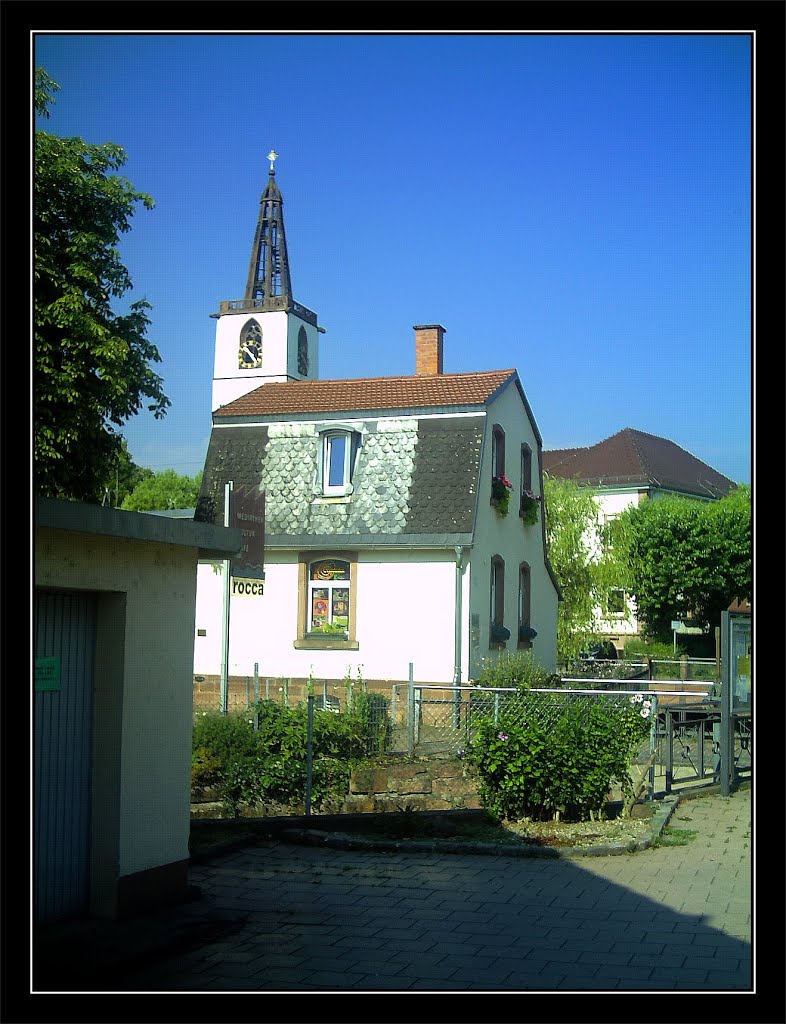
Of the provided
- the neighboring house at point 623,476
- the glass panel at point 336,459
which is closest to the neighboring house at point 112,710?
the glass panel at point 336,459

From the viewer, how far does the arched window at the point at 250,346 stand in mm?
62375

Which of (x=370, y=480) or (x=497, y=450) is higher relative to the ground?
(x=497, y=450)

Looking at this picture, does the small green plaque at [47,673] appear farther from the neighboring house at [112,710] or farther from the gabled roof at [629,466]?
the gabled roof at [629,466]

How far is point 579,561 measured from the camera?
31.8 meters

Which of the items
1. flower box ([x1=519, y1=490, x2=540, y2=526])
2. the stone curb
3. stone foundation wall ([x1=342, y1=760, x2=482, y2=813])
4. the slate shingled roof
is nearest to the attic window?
the slate shingled roof

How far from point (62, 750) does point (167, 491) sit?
127ft

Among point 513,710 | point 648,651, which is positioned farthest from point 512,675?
point 648,651

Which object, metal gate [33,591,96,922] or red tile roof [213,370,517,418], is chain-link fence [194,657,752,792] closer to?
metal gate [33,591,96,922]

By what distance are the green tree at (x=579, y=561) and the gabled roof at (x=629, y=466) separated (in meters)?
2.10

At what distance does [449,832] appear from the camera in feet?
34.5

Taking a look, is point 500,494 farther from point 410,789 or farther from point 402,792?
point 402,792

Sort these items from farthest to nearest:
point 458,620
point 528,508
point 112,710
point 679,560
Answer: point 679,560 < point 528,508 < point 458,620 < point 112,710
